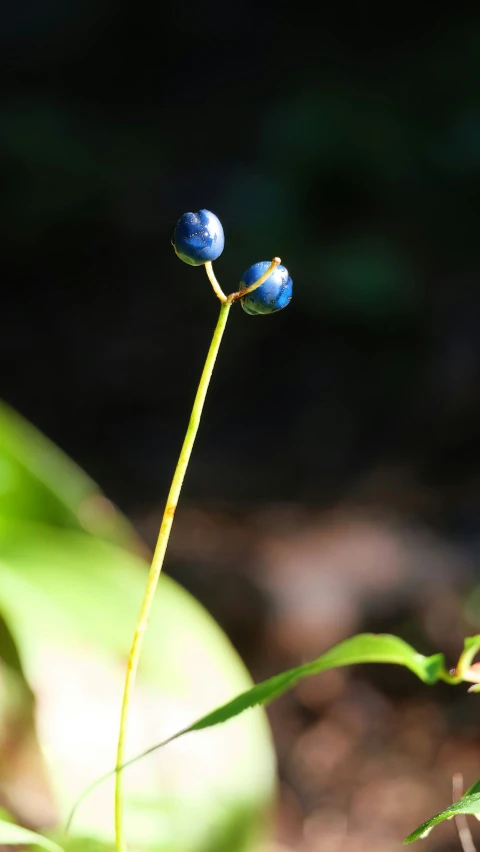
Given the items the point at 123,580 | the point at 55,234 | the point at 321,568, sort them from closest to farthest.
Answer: the point at 123,580
the point at 321,568
the point at 55,234

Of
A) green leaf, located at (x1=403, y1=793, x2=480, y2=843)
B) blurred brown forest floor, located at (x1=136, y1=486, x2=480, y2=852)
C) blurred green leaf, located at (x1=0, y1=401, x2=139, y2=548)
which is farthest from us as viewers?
blurred brown forest floor, located at (x1=136, y1=486, x2=480, y2=852)

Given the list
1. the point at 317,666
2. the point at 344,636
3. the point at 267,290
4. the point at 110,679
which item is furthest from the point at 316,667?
the point at 344,636

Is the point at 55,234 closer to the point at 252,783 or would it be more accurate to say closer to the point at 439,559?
the point at 439,559

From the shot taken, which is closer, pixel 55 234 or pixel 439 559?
pixel 439 559

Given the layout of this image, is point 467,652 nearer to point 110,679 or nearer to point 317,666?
point 317,666

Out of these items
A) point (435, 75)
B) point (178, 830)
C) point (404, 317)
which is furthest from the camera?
point (435, 75)

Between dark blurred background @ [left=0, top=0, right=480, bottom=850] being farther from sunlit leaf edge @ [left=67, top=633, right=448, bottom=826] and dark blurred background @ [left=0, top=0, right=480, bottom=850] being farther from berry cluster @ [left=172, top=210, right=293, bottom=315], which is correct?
berry cluster @ [left=172, top=210, right=293, bottom=315]

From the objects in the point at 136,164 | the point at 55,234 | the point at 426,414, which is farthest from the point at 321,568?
the point at 136,164

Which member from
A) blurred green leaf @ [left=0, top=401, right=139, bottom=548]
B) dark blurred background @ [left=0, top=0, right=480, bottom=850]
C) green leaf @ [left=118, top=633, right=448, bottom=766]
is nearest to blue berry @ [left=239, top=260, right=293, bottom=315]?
green leaf @ [left=118, top=633, right=448, bottom=766]
